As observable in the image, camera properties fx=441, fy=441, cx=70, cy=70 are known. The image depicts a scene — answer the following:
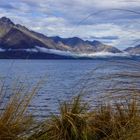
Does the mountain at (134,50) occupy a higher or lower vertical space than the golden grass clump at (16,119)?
higher

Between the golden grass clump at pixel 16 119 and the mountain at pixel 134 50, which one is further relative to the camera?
the mountain at pixel 134 50

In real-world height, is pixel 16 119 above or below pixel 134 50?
below

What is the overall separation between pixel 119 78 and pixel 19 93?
4.08ft

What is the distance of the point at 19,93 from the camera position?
5.45 metres

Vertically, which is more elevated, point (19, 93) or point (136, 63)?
point (136, 63)

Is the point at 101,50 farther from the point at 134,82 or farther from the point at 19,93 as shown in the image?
the point at 19,93

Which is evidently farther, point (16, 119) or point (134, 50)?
point (134, 50)

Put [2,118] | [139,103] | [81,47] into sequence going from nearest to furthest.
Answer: [2,118]
[139,103]
[81,47]

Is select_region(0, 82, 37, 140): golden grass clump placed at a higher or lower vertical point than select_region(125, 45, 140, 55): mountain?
lower

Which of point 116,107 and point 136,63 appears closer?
point 136,63

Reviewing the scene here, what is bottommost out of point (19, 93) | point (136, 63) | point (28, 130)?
point (28, 130)

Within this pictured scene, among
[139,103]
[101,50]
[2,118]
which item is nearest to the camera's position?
[2,118]

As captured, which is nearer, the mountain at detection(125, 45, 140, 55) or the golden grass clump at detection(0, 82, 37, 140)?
the golden grass clump at detection(0, 82, 37, 140)

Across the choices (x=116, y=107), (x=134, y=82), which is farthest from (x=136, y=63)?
(x=116, y=107)
